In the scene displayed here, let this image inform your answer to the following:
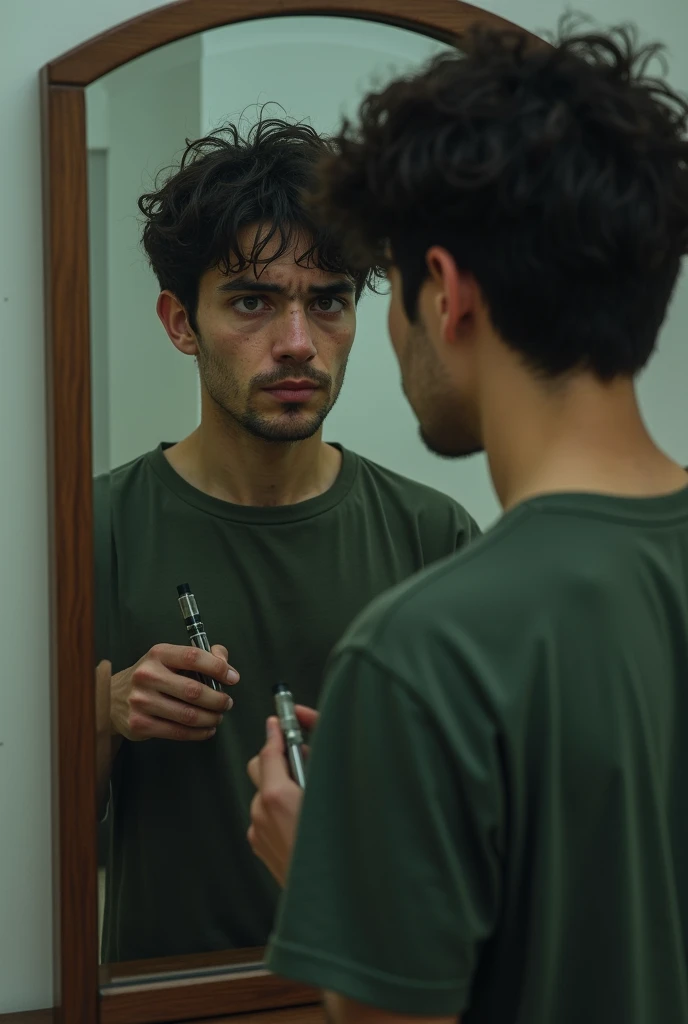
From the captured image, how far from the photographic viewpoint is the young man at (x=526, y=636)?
0.56 meters

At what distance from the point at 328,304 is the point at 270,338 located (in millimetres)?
64

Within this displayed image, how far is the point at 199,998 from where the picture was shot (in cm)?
99

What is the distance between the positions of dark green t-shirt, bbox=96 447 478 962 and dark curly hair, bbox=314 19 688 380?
42 cm

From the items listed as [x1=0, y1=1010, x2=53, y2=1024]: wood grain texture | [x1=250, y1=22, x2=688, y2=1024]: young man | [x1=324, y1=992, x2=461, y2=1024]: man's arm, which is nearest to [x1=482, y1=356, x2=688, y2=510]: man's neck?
[x1=250, y1=22, x2=688, y2=1024]: young man

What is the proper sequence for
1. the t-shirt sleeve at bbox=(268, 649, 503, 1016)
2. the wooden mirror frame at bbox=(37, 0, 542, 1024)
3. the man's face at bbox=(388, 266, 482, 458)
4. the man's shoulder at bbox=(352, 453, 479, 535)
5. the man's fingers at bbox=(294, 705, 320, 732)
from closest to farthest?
the t-shirt sleeve at bbox=(268, 649, 503, 1016) < the man's face at bbox=(388, 266, 482, 458) < the man's fingers at bbox=(294, 705, 320, 732) < the wooden mirror frame at bbox=(37, 0, 542, 1024) < the man's shoulder at bbox=(352, 453, 479, 535)

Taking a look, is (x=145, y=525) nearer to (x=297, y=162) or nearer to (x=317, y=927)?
(x=297, y=162)

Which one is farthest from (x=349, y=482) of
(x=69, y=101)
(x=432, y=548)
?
(x=69, y=101)

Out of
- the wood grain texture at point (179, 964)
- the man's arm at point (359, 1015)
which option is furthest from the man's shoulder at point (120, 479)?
the man's arm at point (359, 1015)

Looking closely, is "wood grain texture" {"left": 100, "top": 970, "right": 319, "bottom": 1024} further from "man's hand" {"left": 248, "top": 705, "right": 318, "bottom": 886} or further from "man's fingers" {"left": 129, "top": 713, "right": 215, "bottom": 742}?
"man's hand" {"left": 248, "top": 705, "right": 318, "bottom": 886}

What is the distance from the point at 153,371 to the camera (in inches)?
38.8

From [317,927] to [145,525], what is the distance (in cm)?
49

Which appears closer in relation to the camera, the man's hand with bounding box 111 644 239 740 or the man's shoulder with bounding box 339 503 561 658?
the man's shoulder with bounding box 339 503 561 658

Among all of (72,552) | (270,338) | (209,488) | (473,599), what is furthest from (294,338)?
(473,599)

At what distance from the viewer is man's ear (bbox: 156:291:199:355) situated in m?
0.98
